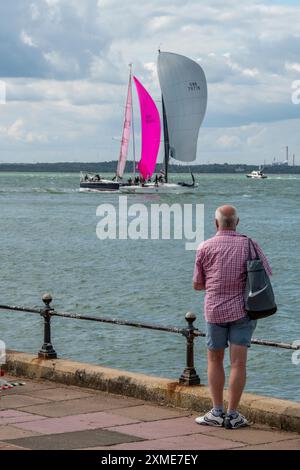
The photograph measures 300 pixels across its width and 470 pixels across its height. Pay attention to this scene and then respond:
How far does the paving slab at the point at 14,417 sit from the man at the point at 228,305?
1.52m

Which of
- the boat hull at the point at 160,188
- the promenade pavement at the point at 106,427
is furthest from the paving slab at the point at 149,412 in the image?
the boat hull at the point at 160,188

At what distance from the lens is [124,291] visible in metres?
36.6

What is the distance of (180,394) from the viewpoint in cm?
1016

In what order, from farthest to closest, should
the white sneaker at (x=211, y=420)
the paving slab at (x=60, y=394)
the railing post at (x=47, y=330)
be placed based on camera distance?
the railing post at (x=47, y=330)
the paving slab at (x=60, y=394)
the white sneaker at (x=211, y=420)

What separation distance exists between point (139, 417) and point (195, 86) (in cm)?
9542

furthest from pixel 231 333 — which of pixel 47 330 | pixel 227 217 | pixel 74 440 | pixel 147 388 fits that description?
pixel 47 330

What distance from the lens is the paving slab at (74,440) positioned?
818cm

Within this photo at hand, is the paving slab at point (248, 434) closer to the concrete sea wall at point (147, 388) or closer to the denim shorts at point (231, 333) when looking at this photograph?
the concrete sea wall at point (147, 388)

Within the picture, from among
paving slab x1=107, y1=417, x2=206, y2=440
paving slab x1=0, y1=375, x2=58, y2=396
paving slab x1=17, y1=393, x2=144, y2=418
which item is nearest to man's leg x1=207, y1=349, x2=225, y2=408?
paving slab x1=107, y1=417, x2=206, y2=440

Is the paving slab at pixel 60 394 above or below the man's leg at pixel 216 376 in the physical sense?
below

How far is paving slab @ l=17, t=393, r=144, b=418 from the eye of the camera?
380 inches

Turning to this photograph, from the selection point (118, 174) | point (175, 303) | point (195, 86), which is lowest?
point (175, 303)
